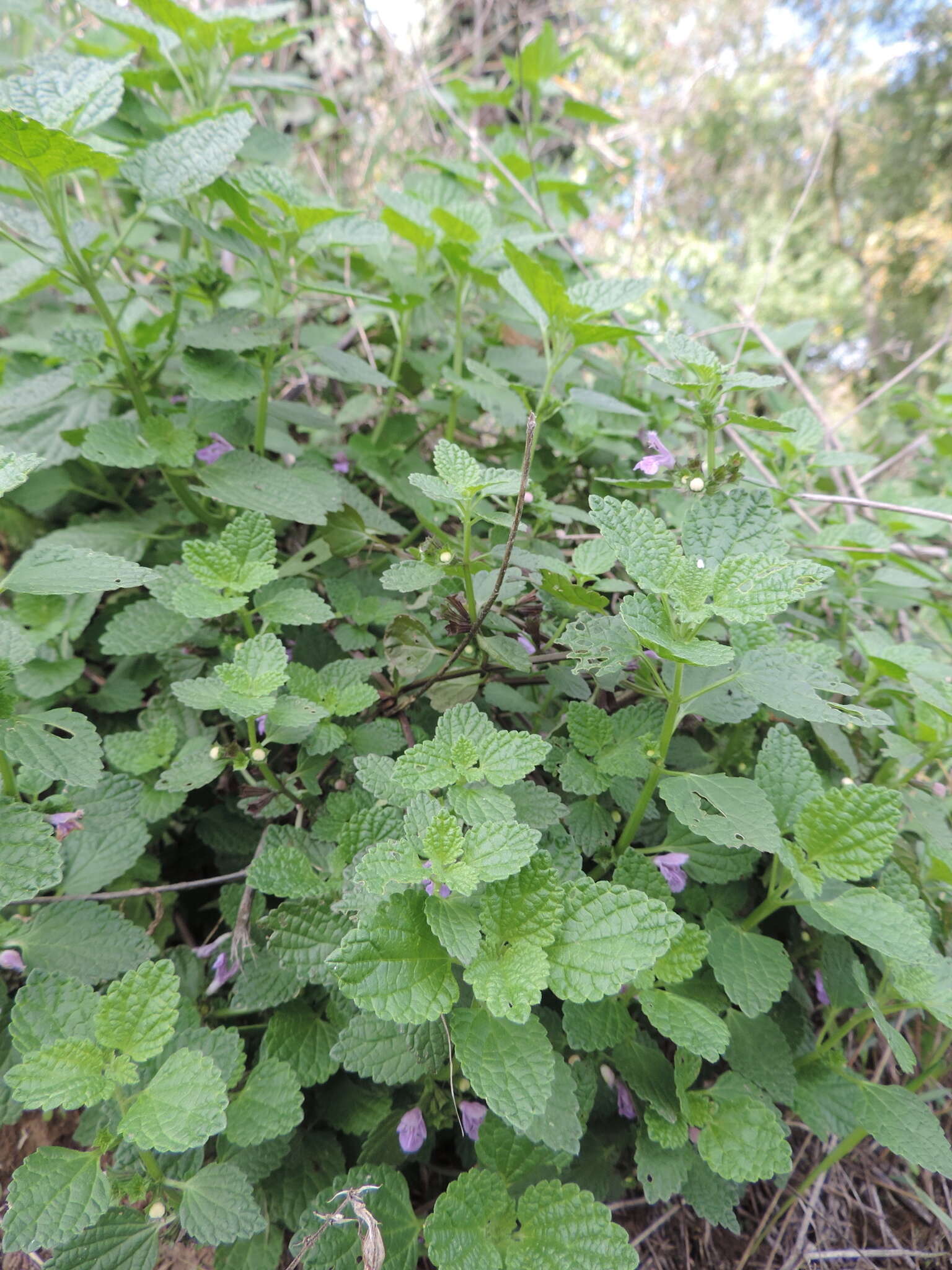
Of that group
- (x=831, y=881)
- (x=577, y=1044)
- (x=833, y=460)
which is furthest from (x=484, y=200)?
(x=577, y=1044)

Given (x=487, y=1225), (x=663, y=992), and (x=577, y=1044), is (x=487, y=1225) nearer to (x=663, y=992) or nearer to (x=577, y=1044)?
(x=577, y=1044)

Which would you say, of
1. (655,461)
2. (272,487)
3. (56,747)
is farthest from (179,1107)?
(655,461)

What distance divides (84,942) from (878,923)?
3.27ft

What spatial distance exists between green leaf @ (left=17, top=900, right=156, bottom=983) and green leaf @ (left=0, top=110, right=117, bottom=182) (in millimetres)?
1007

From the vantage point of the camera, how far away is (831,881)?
100 cm

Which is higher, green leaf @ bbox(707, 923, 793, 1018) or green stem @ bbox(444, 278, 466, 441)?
green stem @ bbox(444, 278, 466, 441)

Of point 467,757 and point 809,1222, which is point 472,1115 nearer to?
point 467,757

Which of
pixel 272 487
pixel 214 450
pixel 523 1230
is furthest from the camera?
pixel 214 450

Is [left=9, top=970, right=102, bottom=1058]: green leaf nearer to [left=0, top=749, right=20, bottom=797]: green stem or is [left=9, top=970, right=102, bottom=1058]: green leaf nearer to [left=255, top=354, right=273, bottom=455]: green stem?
[left=0, top=749, right=20, bottom=797]: green stem

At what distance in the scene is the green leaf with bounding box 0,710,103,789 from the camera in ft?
2.93

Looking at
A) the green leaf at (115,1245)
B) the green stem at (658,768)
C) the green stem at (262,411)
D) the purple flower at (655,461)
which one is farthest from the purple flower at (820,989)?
the green stem at (262,411)

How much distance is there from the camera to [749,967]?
37.5 inches

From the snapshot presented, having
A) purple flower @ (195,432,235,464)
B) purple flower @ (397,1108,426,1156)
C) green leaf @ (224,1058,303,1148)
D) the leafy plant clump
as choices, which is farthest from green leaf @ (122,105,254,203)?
purple flower @ (397,1108,426,1156)

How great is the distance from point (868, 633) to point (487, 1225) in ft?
3.71
